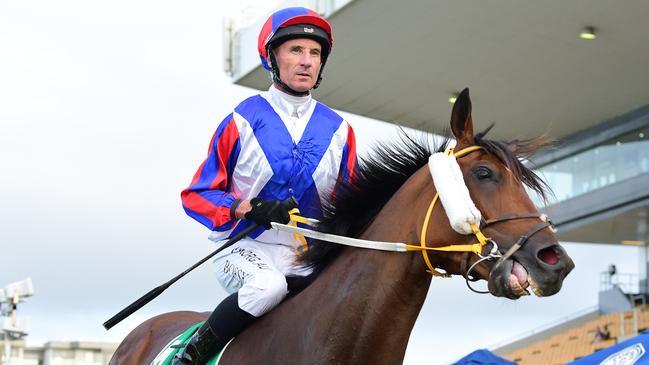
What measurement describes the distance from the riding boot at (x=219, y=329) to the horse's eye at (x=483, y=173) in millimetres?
1055

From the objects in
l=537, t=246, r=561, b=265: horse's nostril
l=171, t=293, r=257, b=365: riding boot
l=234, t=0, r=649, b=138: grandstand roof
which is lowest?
l=171, t=293, r=257, b=365: riding boot

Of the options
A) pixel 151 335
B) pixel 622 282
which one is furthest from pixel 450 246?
pixel 622 282

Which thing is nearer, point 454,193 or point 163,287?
point 454,193

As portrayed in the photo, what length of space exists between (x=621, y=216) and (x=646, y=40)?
716 cm

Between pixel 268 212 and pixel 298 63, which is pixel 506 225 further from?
pixel 298 63

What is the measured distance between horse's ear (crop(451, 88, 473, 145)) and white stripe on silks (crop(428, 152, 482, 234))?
0.11 m

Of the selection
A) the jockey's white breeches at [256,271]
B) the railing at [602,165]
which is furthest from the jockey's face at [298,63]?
the railing at [602,165]

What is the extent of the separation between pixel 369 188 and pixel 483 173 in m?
0.56

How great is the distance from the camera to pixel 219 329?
13.2 feet

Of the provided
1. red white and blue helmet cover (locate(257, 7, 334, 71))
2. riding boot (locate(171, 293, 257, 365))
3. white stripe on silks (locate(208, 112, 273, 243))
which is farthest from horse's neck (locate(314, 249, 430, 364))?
red white and blue helmet cover (locate(257, 7, 334, 71))

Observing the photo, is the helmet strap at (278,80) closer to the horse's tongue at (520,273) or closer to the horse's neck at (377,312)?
the horse's neck at (377,312)

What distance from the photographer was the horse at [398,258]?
336 centimetres

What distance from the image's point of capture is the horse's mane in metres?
3.92

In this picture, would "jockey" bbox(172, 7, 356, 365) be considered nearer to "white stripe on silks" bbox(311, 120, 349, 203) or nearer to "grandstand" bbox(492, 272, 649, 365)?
"white stripe on silks" bbox(311, 120, 349, 203)
